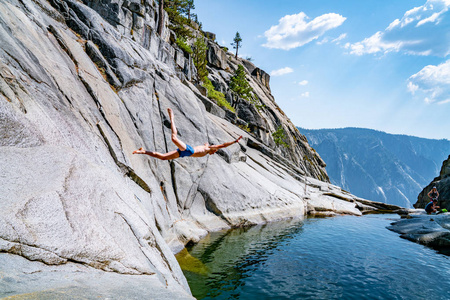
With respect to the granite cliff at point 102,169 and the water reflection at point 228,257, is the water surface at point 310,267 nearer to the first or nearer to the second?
the water reflection at point 228,257

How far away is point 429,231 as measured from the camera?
62.7ft

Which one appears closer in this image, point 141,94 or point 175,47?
point 141,94

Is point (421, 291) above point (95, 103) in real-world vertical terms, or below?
below

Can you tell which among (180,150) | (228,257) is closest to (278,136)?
(228,257)

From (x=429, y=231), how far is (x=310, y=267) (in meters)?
13.9

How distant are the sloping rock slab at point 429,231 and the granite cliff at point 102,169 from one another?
956 cm

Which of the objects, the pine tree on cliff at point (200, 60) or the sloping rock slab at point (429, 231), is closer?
the sloping rock slab at point (429, 231)

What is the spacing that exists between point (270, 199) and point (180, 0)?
43522 millimetres

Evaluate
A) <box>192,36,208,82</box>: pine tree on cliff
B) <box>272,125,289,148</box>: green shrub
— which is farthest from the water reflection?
<box>272,125,289,148</box>: green shrub

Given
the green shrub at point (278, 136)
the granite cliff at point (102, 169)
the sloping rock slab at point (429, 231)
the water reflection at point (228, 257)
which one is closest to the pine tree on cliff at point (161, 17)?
the granite cliff at point (102, 169)

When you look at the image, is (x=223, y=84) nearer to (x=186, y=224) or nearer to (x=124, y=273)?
(x=186, y=224)

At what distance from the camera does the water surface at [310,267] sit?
1023 cm

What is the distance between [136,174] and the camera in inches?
507

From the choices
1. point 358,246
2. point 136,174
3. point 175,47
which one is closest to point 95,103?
point 136,174
